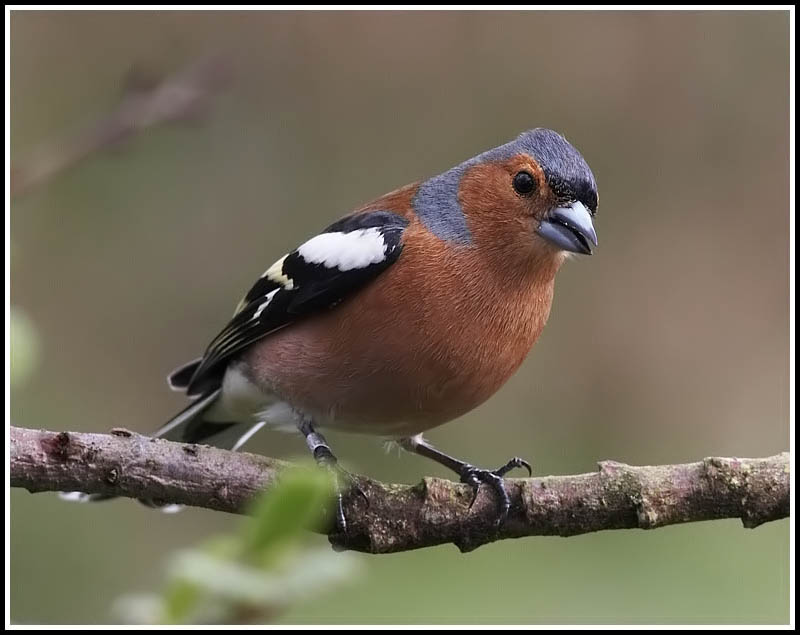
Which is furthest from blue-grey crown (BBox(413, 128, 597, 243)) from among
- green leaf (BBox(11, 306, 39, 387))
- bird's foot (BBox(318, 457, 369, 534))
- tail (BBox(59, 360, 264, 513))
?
green leaf (BBox(11, 306, 39, 387))

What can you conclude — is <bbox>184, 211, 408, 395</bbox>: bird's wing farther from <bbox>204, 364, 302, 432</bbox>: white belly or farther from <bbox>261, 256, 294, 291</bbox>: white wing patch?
<bbox>204, 364, 302, 432</bbox>: white belly

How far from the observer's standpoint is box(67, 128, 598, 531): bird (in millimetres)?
4066

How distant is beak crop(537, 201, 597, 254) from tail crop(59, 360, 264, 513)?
194 cm

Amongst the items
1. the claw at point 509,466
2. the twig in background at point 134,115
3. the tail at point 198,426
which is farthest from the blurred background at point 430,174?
the twig in background at point 134,115

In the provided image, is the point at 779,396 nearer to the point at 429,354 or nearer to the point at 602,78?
the point at 602,78

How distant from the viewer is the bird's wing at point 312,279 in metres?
4.26

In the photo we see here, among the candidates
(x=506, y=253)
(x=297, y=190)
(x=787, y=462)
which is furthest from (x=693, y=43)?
(x=787, y=462)

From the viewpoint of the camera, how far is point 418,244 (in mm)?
4254

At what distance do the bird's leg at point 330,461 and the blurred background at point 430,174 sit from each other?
95.6 inches

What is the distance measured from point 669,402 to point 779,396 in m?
0.84

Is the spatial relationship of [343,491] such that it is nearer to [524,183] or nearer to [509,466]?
[509,466]

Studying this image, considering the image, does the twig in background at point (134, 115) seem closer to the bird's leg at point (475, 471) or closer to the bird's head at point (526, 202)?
the bird's head at point (526, 202)

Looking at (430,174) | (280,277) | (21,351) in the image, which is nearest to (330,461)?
(280,277)

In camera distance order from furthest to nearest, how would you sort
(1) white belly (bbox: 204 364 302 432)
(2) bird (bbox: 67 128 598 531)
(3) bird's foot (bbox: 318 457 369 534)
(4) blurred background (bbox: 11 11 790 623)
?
(4) blurred background (bbox: 11 11 790 623) < (1) white belly (bbox: 204 364 302 432) < (2) bird (bbox: 67 128 598 531) < (3) bird's foot (bbox: 318 457 369 534)
